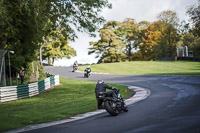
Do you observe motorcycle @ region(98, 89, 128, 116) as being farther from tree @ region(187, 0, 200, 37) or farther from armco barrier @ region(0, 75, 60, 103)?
tree @ region(187, 0, 200, 37)

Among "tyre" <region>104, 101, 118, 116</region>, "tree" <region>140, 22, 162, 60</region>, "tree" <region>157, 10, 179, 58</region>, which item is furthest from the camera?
"tree" <region>140, 22, 162, 60</region>

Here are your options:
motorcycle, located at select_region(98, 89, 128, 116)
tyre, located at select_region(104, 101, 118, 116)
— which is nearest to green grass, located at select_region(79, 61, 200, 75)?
motorcycle, located at select_region(98, 89, 128, 116)

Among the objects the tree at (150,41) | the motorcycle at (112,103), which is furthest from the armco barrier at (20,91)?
the tree at (150,41)

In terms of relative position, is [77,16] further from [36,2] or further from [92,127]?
[92,127]

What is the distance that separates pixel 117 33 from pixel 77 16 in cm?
6600

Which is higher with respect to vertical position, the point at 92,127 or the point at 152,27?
the point at 152,27

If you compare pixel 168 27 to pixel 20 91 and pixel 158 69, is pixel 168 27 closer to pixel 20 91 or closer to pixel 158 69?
pixel 158 69

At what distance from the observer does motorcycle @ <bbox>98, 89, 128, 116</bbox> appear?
38.9 feet

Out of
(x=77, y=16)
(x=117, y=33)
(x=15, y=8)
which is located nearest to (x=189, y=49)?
(x=117, y=33)

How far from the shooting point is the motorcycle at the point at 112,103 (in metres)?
11.9

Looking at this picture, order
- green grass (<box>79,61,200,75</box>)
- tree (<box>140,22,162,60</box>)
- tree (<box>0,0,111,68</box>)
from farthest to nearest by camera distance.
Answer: tree (<box>140,22,162,60</box>) → green grass (<box>79,61,200,75</box>) → tree (<box>0,0,111,68</box>)

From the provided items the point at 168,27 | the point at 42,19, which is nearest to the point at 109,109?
the point at 42,19

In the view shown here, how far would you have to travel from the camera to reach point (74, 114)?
45.3 ft

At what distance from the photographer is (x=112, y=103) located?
1213 centimetres
